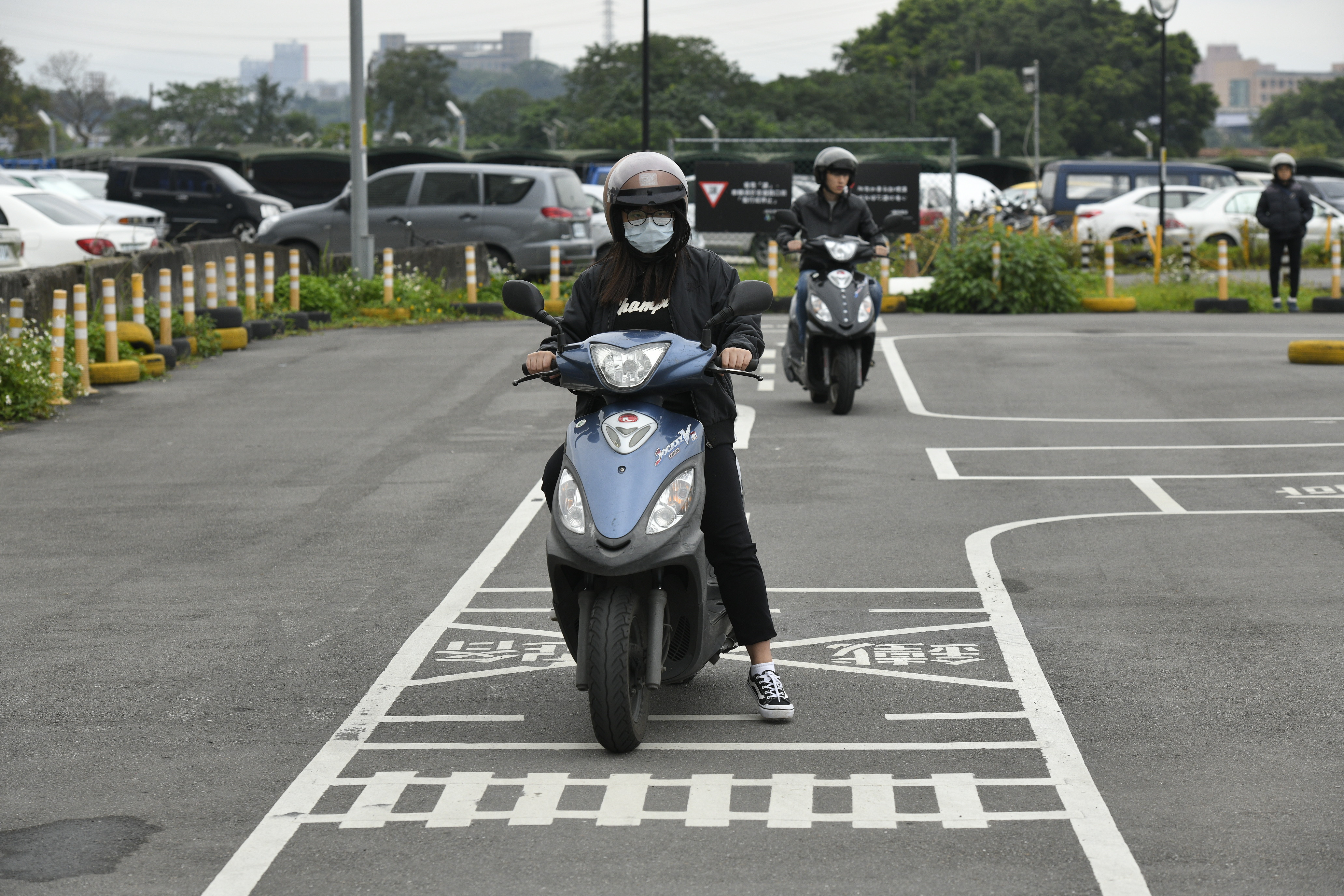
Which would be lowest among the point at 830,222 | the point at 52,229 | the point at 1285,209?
the point at 830,222

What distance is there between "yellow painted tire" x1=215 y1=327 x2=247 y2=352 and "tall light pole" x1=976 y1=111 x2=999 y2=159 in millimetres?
41995

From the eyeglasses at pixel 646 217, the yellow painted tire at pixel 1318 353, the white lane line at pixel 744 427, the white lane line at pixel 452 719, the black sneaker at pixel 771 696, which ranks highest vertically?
the eyeglasses at pixel 646 217

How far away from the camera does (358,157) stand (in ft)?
79.8

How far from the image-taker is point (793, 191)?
28938 millimetres

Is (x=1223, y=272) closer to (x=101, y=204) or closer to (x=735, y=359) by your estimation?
(x=101, y=204)

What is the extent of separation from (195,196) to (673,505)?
108ft

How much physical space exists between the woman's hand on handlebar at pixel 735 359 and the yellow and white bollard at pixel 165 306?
41.4ft

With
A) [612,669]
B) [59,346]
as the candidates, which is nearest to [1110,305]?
[59,346]

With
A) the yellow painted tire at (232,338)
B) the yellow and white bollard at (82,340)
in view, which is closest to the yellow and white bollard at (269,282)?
the yellow painted tire at (232,338)

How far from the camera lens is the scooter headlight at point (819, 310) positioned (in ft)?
41.9

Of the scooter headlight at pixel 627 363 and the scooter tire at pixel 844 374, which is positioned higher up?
the scooter headlight at pixel 627 363

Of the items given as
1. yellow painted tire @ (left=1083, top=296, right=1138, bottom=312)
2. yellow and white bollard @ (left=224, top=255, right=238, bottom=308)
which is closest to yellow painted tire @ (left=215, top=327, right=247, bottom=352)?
yellow and white bollard @ (left=224, top=255, right=238, bottom=308)

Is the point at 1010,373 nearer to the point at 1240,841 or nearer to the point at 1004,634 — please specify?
the point at 1004,634

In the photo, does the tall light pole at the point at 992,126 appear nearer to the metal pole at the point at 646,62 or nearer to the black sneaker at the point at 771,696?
the metal pole at the point at 646,62
